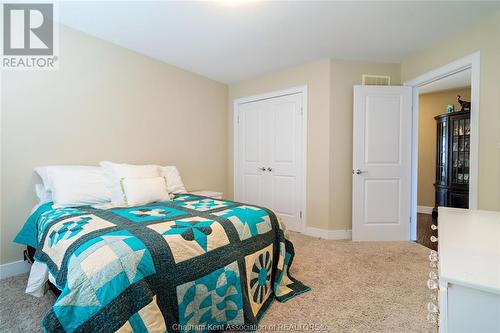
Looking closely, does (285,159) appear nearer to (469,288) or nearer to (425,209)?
(469,288)

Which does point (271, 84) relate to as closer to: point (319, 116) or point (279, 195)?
point (319, 116)

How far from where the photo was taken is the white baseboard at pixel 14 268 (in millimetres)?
2102

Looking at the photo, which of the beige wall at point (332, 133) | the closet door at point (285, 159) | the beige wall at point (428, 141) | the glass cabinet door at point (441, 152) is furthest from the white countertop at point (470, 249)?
the beige wall at point (428, 141)

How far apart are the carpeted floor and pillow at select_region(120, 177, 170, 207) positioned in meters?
0.87

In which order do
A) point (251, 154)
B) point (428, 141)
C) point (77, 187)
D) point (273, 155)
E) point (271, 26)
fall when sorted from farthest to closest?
point (428, 141) < point (251, 154) < point (273, 155) < point (271, 26) < point (77, 187)

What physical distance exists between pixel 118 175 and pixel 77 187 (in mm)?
317

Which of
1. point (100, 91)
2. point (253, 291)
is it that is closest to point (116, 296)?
point (253, 291)

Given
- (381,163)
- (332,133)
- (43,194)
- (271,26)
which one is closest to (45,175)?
(43,194)

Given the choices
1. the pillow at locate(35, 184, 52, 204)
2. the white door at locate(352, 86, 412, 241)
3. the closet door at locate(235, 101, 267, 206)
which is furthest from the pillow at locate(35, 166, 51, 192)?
the white door at locate(352, 86, 412, 241)

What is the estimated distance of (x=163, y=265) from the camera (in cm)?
122

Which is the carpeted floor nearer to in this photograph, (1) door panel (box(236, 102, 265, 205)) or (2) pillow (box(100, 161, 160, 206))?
(2) pillow (box(100, 161, 160, 206))

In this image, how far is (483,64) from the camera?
2211mm

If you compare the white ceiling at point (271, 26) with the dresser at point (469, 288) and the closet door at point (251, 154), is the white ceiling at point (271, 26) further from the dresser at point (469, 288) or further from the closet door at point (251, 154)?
the dresser at point (469, 288)

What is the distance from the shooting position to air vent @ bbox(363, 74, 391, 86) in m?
3.20
